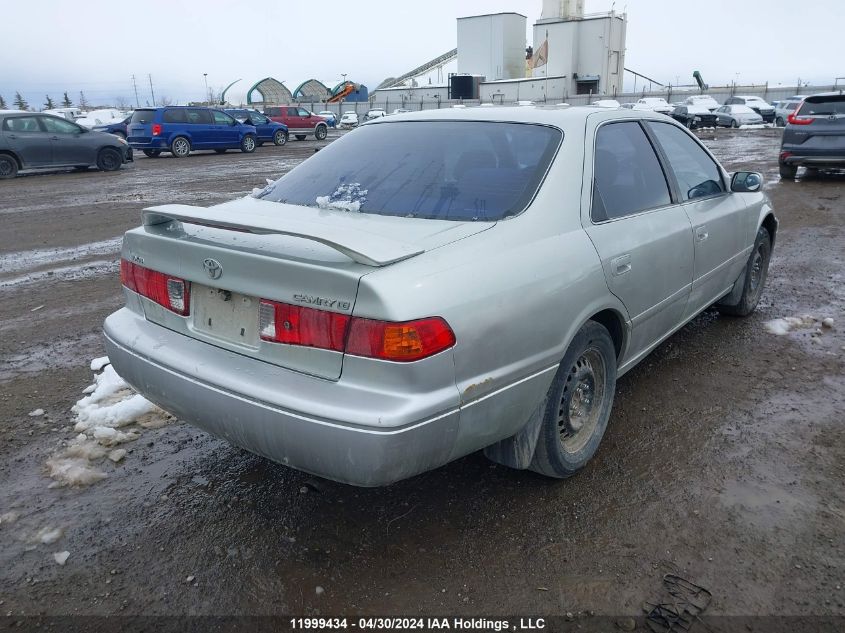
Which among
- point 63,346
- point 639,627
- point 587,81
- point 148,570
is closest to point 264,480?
point 148,570

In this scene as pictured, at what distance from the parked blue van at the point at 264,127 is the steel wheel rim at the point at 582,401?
25.9m

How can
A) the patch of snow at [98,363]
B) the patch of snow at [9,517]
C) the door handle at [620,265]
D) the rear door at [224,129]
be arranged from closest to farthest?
the patch of snow at [9,517] < the door handle at [620,265] < the patch of snow at [98,363] < the rear door at [224,129]

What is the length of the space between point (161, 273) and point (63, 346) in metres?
2.57

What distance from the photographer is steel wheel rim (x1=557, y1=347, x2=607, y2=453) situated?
2.88 meters

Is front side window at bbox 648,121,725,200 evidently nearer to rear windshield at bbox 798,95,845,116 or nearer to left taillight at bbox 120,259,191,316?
left taillight at bbox 120,259,191,316

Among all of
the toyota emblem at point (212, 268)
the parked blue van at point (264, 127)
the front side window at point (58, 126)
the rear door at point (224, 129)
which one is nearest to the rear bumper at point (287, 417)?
the toyota emblem at point (212, 268)

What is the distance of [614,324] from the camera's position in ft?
10.3

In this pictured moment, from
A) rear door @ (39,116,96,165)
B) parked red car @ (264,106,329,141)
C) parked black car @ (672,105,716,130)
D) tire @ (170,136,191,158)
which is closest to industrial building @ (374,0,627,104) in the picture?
parked black car @ (672,105,716,130)

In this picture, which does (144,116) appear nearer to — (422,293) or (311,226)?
(311,226)

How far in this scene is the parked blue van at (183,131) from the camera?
2189 centimetres

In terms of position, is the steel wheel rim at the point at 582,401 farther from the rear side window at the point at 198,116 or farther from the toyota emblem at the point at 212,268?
the rear side window at the point at 198,116

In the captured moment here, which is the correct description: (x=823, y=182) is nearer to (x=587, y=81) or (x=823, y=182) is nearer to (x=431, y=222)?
(x=431, y=222)

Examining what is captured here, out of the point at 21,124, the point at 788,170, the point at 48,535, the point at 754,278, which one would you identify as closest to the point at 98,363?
the point at 48,535

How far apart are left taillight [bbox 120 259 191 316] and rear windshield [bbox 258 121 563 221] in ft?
2.44
